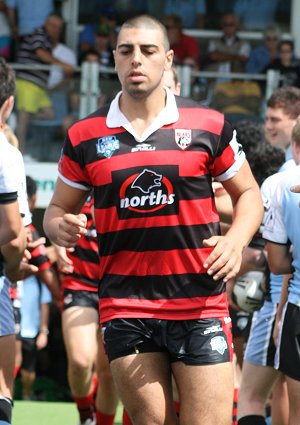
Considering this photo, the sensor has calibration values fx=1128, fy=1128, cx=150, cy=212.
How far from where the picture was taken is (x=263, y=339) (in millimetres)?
6898

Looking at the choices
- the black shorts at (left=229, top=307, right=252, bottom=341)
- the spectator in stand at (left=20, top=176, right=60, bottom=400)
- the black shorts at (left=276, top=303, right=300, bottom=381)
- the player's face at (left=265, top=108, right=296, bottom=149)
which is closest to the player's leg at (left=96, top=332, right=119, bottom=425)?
the black shorts at (left=229, top=307, right=252, bottom=341)

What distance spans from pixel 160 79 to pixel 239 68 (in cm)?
928

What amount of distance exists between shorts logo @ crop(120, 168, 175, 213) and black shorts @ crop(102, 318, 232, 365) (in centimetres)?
54

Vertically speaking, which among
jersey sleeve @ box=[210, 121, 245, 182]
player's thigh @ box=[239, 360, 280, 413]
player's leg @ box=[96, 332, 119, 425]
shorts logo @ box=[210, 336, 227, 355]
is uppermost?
Result: jersey sleeve @ box=[210, 121, 245, 182]

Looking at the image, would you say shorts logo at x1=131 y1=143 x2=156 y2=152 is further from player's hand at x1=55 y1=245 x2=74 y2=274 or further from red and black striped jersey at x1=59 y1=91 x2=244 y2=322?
player's hand at x1=55 y1=245 x2=74 y2=274

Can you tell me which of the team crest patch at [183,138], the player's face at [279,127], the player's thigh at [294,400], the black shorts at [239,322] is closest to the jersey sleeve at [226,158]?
the team crest patch at [183,138]

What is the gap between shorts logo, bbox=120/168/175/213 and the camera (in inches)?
208

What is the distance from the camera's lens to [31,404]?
10.7 metres

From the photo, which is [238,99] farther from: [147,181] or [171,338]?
[171,338]

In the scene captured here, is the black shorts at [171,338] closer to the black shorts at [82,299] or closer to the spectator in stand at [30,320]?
the black shorts at [82,299]

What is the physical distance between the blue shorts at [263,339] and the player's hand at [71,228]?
1.99 m

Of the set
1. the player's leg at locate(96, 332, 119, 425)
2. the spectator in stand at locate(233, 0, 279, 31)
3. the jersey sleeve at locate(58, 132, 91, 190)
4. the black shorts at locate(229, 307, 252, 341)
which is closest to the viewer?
the jersey sleeve at locate(58, 132, 91, 190)

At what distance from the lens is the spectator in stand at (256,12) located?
16484 millimetres

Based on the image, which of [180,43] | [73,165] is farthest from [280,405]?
[180,43]
